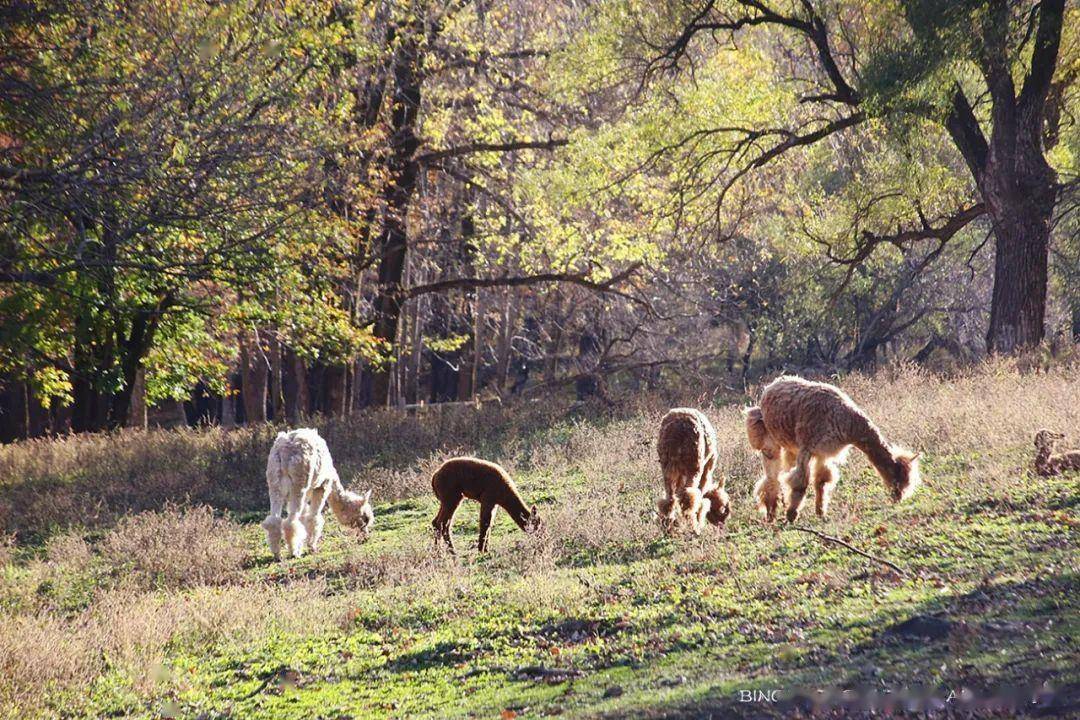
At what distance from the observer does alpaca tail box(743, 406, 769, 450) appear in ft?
41.4

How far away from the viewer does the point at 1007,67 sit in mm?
20531

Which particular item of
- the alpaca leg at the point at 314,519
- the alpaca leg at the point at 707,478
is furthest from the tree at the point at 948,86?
the alpaca leg at the point at 314,519

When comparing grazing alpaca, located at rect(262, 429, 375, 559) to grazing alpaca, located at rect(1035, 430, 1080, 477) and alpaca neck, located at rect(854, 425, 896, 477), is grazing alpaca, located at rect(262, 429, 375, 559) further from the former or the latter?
grazing alpaca, located at rect(1035, 430, 1080, 477)

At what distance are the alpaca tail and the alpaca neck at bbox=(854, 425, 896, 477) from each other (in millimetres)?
1256

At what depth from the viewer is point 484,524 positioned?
1277 centimetres

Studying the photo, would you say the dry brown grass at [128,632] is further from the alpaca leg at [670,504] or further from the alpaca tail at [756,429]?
the alpaca tail at [756,429]

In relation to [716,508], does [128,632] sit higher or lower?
lower

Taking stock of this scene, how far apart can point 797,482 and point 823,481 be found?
0.37m

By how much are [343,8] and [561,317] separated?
1807 cm

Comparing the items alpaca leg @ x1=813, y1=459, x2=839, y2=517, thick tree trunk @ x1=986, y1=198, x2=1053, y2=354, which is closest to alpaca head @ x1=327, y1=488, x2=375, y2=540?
alpaca leg @ x1=813, y1=459, x2=839, y2=517

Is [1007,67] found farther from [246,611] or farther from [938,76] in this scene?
[246,611]

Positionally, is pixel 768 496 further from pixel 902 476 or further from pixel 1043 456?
pixel 1043 456

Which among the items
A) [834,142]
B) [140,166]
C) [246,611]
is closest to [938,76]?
[834,142]

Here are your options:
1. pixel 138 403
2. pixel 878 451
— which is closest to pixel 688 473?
pixel 878 451
